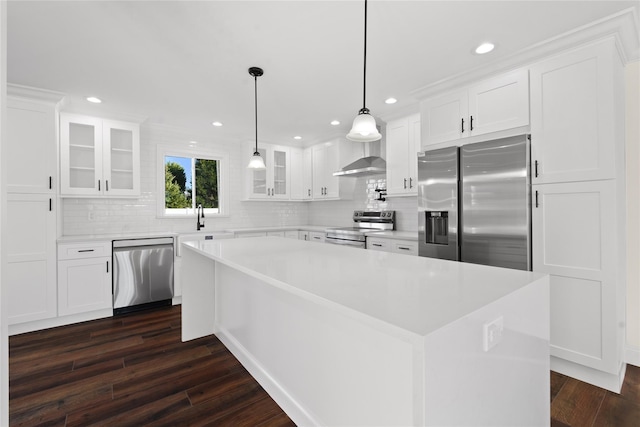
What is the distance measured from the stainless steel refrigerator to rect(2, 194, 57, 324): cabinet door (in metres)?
3.93

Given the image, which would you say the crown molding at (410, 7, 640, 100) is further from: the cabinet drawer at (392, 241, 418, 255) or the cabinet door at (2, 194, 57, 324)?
the cabinet door at (2, 194, 57, 324)

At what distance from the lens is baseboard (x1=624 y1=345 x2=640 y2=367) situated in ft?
7.88

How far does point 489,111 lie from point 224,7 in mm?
2259

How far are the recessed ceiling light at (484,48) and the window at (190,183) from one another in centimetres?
390

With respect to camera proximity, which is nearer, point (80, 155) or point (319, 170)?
point (80, 155)

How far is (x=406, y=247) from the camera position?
3.44 meters

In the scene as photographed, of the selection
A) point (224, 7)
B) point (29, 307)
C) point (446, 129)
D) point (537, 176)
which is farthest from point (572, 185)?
point (29, 307)

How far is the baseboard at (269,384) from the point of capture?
180 cm

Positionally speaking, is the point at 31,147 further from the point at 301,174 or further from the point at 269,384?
the point at 301,174

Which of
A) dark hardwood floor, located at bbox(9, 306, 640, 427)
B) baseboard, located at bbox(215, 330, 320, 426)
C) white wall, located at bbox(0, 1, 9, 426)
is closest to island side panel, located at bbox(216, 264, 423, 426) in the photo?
baseboard, located at bbox(215, 330, 320, 426)

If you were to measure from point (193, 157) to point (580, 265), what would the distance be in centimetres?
483

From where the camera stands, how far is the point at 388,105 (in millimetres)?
3576

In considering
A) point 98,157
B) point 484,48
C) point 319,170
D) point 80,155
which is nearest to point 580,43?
point 484,48

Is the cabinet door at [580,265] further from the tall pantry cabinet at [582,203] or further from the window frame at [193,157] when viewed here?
the window frame at [193,157]
